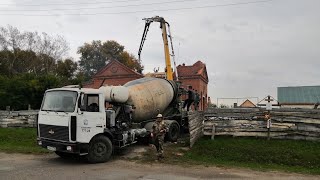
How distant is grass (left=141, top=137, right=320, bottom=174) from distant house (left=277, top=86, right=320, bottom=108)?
4730 cm

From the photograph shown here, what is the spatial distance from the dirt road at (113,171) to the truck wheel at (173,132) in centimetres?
440

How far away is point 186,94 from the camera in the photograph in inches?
816

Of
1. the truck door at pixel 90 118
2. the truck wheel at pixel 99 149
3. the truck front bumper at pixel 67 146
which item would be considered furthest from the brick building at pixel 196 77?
the truck front bumper at pixel 67 146

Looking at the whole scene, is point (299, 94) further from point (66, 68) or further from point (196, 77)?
point (66, 68)

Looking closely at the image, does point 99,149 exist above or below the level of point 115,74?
below

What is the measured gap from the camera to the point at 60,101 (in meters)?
13.0

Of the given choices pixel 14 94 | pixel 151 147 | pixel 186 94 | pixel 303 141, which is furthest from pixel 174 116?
pixel 14 94

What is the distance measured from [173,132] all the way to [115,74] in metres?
35.0

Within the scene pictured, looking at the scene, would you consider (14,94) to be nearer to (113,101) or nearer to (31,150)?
(31,150)

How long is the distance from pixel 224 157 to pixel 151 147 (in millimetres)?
3292

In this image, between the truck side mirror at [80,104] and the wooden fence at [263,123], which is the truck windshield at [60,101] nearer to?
the truck side mirror at [80,104]

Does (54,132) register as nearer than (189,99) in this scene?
Yes

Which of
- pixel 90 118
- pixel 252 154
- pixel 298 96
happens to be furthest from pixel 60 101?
pixel 298 96

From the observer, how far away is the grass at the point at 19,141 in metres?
16.0
